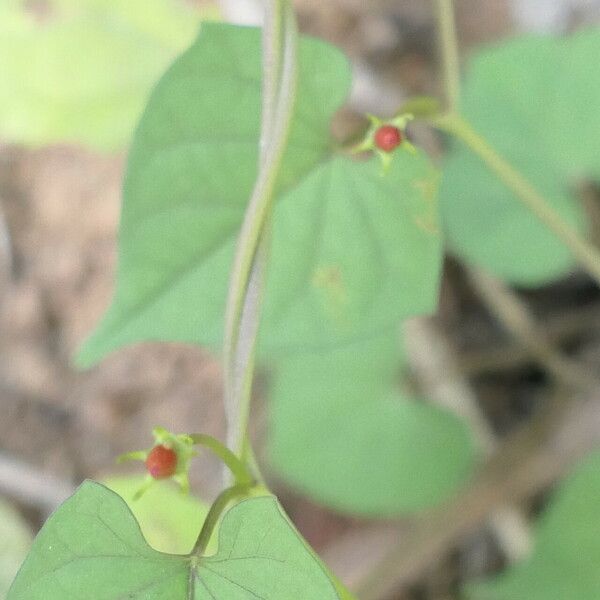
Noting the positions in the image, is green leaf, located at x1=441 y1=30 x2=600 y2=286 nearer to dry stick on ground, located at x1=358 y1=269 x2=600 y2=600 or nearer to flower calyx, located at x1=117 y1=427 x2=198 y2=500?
dry stick on ground, located at x1=358 y1=269 x2=600 y2=600

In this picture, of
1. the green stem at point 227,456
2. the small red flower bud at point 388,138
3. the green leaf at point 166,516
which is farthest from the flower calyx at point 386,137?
the green leaf at point 166,516

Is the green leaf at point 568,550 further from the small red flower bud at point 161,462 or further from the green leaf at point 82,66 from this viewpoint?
the green leaf at point 82,66

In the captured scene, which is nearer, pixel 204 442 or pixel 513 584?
pixel 204 442

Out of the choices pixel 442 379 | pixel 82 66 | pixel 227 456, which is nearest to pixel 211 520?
pixel 227 456

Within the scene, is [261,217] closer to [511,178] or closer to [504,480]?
[511,178]

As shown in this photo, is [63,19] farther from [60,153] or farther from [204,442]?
[204,442]

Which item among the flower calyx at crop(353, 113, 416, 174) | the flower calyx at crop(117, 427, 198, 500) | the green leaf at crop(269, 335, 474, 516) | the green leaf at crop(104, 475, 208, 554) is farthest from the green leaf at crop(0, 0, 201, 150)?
the flower calyx at crop(117, 427, 198, 500)

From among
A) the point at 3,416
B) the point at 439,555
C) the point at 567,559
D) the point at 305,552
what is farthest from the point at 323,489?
the point at 305,552
